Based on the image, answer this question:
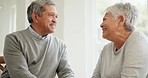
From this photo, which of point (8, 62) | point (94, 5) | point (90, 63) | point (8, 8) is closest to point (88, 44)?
point (90, 63)

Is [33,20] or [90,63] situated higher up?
[33,20]

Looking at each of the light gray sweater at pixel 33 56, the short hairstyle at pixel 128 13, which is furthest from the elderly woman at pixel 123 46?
the light gray sweater at pixel 33 56

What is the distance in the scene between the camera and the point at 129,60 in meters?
1.51

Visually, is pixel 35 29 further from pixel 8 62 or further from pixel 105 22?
pixel 105 22

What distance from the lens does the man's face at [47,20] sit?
188 centimetres

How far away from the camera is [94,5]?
9.02 feet

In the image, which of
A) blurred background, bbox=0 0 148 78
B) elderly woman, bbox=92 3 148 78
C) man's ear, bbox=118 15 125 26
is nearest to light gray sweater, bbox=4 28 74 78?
elderly woman, bbox=92 3 148 78

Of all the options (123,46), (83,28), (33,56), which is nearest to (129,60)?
(123,46)

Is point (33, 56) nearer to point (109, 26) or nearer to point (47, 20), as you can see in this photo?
point (47, 20)

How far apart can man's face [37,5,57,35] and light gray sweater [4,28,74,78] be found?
0.08m

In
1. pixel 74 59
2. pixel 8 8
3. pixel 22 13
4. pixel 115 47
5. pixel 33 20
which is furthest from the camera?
pixel 8 8

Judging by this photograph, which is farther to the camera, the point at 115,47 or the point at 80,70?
the point at 80,70

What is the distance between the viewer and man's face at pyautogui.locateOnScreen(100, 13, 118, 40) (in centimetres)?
170

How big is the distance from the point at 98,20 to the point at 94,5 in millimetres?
167
